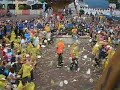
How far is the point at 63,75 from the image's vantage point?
49.9 ft

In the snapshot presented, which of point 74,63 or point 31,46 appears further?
point 31,46

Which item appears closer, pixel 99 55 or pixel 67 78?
pixel 67 78

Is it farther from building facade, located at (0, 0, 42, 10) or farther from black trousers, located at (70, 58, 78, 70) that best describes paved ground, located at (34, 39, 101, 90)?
building facade, located at (0, 0, 42, 10)

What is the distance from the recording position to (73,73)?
51.2 feet

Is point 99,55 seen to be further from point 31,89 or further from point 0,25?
point 0,25

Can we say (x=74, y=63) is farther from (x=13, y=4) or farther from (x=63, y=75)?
(x=13, y=4)

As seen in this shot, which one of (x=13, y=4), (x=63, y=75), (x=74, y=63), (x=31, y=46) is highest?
(x=31, y=46)

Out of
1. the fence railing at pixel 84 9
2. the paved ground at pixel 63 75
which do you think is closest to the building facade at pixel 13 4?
the fence railing at pixel 84 9

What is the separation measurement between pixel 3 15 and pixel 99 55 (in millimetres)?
25646

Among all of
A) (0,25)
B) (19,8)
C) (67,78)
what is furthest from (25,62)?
(19,8)

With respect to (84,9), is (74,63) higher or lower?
lower

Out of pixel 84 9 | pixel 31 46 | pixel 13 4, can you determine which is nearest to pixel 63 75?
pixel 31 46

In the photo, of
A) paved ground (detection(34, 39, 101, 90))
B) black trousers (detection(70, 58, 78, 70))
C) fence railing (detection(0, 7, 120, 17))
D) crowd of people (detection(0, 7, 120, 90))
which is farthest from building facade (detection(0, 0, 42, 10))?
black trousers (detection(70, 58, 78, 70))

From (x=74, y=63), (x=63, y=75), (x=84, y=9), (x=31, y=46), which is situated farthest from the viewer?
(x=84, y=9)
